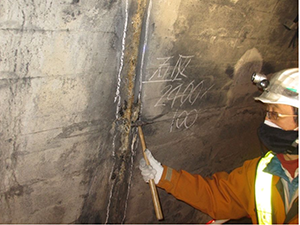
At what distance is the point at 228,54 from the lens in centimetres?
270

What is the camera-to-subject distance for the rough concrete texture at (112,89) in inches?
64.4

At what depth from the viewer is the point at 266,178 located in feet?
7.73

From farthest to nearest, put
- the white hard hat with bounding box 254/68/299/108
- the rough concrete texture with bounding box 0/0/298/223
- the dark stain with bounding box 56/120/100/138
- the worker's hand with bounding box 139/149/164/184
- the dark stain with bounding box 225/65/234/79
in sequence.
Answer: the dark stain with bounding box 225/65/234/79 < the worker's hand with bounding box 139/149/164/184 < the white hard hat with bounding box 254/68/299/108 < the dark stain with bounding box 56/120/100/138 < the rough concrete texture with bounding box 0/0/298/223

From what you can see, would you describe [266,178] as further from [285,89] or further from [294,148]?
[285,89]

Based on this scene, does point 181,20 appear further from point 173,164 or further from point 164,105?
point 173,164

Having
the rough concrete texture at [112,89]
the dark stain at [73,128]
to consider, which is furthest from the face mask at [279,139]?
the dark stain at [73,128]

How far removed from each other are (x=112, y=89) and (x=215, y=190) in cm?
151

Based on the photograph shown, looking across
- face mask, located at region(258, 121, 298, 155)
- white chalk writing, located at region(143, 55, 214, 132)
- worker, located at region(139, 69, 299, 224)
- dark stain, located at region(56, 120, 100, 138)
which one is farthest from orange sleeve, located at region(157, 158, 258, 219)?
dark stain, located at region(56, 120, 100, 138)

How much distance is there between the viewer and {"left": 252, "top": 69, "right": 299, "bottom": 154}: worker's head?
2242 mm

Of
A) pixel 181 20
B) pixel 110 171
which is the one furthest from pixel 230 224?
pixel 181 20

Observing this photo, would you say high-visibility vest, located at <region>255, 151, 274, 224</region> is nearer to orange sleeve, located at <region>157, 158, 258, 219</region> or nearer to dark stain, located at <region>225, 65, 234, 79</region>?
orange sleeve, located at <region>157, 158, 258, 219</region>

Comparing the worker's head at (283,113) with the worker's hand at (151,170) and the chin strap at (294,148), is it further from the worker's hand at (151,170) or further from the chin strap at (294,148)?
the worker's hand at (151,170)

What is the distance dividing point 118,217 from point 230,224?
2911 mm

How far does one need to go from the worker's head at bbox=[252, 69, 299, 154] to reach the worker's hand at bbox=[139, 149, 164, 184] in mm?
1103
